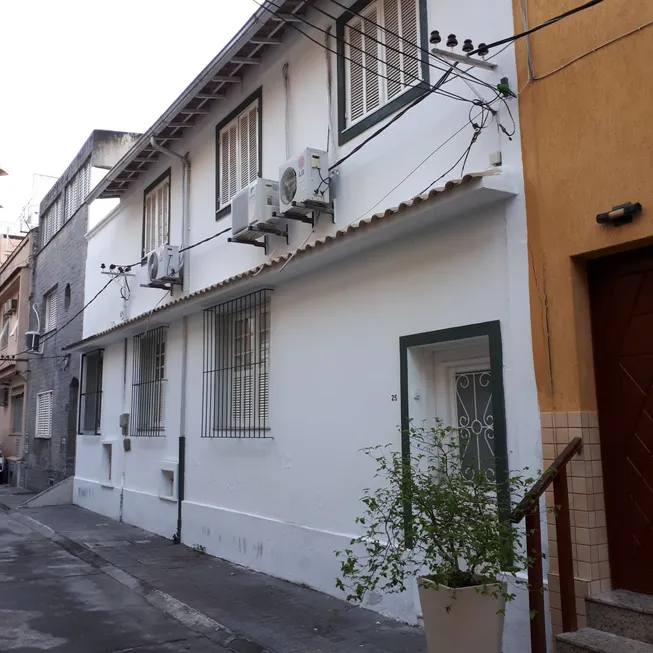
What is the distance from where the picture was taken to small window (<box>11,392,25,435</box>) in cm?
2120

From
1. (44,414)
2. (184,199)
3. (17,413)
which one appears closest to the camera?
(184,199)

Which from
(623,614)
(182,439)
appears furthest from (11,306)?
(623,614)

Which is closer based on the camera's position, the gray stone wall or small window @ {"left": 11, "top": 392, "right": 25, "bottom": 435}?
the gray stone wall

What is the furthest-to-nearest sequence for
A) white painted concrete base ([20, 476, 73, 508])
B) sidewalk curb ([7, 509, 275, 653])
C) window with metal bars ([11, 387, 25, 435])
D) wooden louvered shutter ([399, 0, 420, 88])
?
window with metal bars ([11, 387, 25, 435]) → white painted concrete base ([20, 476, 73, 508]) → wooden louvered shutter ([399, 0, 420, 88]) → sidewalk curb ([7, 509, 275, 653])

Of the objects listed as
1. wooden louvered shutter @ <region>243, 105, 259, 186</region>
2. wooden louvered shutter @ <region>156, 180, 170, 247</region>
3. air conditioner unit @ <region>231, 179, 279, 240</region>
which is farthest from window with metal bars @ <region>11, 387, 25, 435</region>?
air conditioner unit @ <region>231, 179, 279, 240</region>

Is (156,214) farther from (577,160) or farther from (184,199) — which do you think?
(577,160)

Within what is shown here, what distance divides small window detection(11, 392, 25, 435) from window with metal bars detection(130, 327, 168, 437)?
10.6m

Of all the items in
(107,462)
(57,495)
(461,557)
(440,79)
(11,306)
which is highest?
(11,306)

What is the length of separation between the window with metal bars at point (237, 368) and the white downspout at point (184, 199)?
114 cm

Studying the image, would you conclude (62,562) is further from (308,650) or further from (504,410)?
(504,410)

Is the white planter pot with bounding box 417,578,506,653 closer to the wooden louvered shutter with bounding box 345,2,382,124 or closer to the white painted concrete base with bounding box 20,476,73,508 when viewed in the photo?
the wooden louvered shutter with bounding box 345,2,382,124

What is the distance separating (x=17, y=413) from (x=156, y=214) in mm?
12895

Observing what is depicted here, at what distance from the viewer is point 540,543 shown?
4254mm

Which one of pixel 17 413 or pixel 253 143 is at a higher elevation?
pixel 253 143
